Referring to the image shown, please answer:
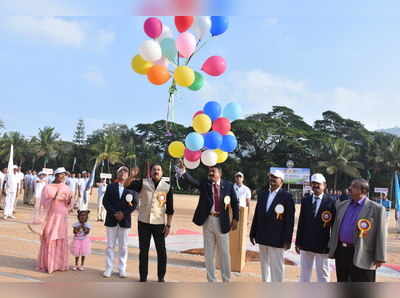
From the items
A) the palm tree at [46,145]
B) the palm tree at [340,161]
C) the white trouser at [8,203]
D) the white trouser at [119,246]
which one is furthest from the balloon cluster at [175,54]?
the palm tree at [46,145]

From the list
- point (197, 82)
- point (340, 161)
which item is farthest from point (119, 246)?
point (340, 161)

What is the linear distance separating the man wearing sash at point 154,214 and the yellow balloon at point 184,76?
2004 millimetres

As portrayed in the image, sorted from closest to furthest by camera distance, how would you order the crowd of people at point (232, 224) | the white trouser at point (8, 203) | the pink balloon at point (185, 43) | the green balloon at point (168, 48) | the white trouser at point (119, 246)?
the crowd of people at point (232, 224) → the white trouser at point (119, 246) → the pink balloon at point (185, 43) → the green balloon at point (168, 48) → the white trouser at point (8, 203)

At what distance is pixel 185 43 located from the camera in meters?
6.76

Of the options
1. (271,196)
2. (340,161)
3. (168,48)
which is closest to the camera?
(271,196)

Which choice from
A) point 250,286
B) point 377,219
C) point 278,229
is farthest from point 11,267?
point 250,286

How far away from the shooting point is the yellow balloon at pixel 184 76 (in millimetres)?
6827

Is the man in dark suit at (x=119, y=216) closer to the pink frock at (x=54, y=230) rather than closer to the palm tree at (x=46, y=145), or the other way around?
the pink frock at (x=54, y=230)

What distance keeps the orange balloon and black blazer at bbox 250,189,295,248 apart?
2863 mm

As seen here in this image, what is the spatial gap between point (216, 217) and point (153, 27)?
3329 millimetres

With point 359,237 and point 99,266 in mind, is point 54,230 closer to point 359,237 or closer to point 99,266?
point 99,266

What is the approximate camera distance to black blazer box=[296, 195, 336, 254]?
15.4 feet

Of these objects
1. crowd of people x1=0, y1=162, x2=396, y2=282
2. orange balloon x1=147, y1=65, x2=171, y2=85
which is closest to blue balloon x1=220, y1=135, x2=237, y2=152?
orange balloon x1=147, y1=65, x2=171, y2=85

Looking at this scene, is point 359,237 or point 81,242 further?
point 81,242
